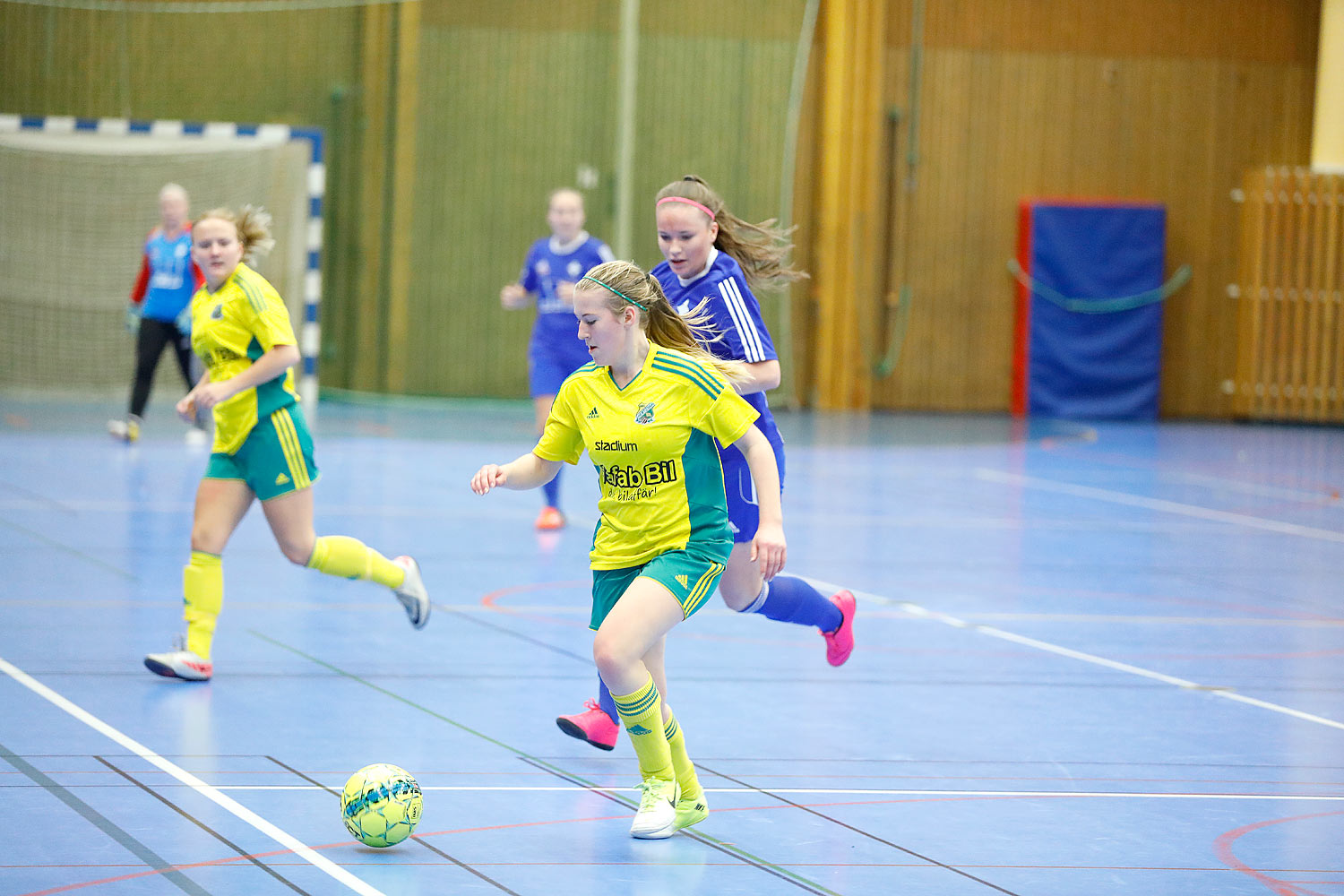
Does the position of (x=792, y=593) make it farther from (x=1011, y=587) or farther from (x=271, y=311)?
(x=1011, y=587)

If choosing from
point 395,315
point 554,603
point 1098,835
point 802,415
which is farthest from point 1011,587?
point 395,315

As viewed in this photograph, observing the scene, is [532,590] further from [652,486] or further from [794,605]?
[652,486]

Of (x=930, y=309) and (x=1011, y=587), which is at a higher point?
(x=930, y=309)

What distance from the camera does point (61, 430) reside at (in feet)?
46.4

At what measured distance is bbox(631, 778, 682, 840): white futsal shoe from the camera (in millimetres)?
4180

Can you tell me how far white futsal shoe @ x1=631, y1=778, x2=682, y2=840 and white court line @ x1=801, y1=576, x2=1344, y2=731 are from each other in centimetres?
270

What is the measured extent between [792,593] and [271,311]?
2121 millimetres

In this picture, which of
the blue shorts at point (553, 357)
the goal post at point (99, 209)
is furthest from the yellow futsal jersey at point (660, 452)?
the goal post at point (99, 209)

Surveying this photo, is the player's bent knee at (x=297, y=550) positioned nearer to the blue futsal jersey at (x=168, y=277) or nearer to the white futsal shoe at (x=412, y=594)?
the white futsal shoe at (x=412, y=594)

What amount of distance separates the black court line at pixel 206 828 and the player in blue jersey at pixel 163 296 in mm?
9022

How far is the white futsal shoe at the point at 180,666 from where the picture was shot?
18.7 feet

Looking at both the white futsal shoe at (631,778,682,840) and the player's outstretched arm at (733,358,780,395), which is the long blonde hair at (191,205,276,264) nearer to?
the player's outstretched arm at (733,358,780,395)

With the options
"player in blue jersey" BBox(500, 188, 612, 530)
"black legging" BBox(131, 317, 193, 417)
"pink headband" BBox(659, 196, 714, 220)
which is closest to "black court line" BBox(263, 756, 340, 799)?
"pink headband" BBox(659, 196, 714, 220)

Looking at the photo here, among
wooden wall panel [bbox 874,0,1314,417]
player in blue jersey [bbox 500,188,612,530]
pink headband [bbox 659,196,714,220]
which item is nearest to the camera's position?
pink headband [bbox 659,196,714,220]
